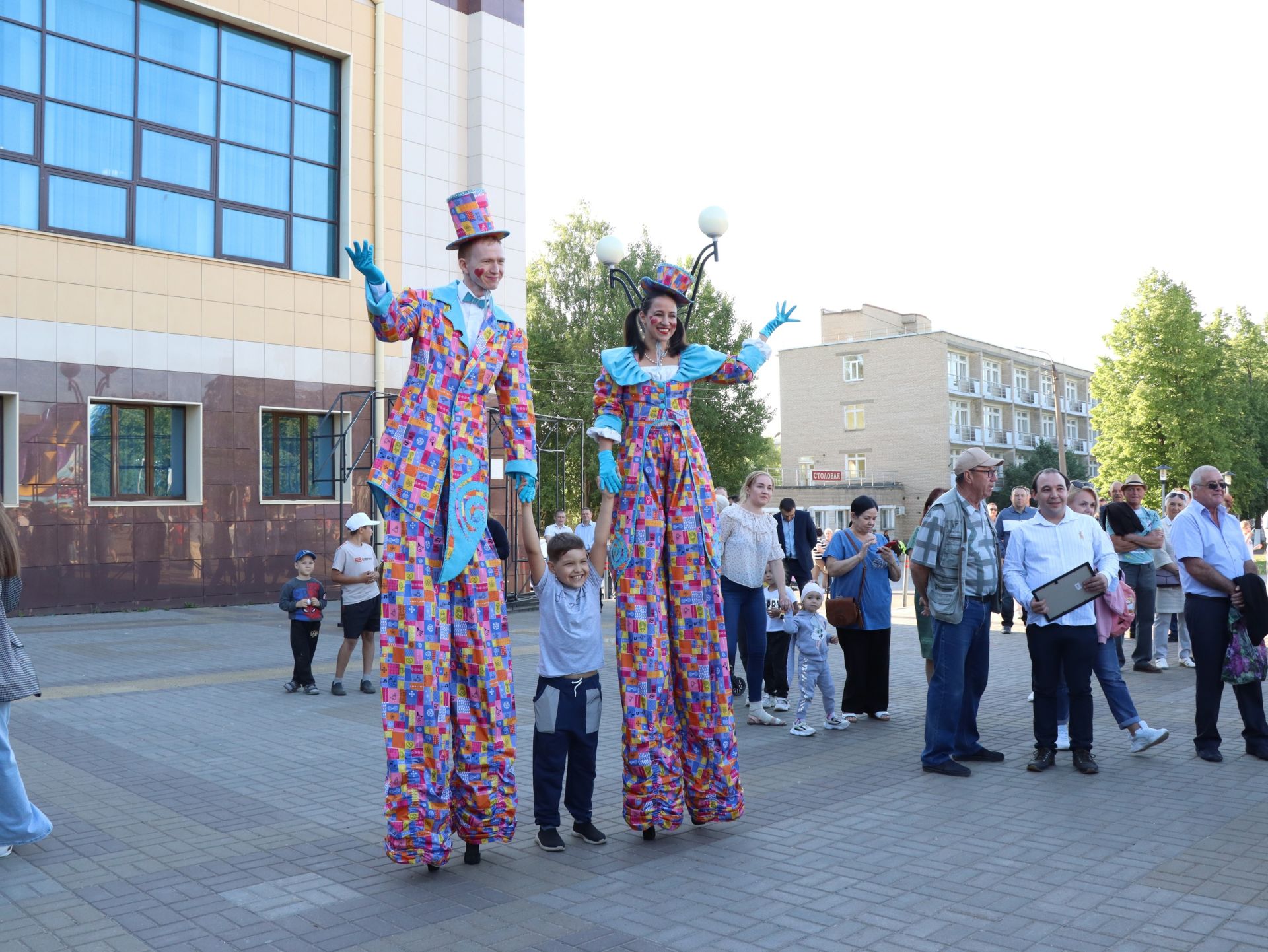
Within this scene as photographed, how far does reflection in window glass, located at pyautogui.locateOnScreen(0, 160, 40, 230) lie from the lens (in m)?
17.1

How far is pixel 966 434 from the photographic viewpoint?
66438mm

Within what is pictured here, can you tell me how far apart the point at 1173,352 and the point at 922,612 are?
41.4m

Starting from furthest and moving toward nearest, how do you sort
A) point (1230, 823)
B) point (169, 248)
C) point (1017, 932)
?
1. point (169, 248)
2. point (1230, 823)
3. point (1017, 932)

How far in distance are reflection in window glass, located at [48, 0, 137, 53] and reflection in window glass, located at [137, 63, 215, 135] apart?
558 millimetres

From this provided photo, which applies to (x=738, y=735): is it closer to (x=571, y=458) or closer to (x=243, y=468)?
(x=243, y=468)

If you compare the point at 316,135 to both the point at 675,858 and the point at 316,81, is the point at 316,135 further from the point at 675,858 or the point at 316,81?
the point at 675,858

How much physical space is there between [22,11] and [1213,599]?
18.7 metres

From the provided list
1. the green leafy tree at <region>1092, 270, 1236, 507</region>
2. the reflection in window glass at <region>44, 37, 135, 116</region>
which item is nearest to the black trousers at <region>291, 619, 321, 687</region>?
the reflection in window glass at <region>44, 37, 135, 116</region>

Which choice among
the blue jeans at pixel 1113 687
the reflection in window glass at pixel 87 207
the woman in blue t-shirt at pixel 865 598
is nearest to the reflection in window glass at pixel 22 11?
the reflection in window glass at pixel 87 207

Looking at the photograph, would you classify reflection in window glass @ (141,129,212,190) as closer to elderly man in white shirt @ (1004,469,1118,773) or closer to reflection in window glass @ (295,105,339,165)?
reflection in window glass @ (295,105,339,165)

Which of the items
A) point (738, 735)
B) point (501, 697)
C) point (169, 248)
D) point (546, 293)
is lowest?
point (738, 735)

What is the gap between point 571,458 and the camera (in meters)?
41.8

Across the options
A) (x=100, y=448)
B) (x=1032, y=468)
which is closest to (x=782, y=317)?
(x=100, y=448)

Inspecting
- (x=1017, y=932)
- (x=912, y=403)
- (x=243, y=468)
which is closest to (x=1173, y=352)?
(x=912, y=403)
